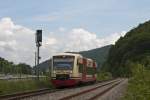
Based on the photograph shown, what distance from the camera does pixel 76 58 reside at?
155 ft

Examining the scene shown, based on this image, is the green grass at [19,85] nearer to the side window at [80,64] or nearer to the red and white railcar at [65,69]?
the red and white railcar at [65,69]

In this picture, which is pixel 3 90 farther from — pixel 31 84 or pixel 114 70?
pixel 114 70

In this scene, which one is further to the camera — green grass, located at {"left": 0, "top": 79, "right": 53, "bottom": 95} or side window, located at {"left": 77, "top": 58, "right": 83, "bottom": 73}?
side window, located at {"left": 77, "top": 58, "right": 83, "bottom": 73}

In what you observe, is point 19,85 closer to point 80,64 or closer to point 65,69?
point 65,69

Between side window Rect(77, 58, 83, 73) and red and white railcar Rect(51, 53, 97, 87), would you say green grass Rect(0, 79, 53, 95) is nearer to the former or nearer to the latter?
red and white railcar Rect(51, 53, 97, 87)

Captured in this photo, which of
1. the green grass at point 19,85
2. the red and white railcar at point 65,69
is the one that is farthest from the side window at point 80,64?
the green grass at point 19,85

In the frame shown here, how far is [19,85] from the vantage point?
4156 cm

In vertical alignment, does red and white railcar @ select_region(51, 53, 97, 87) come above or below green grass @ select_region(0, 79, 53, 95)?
above

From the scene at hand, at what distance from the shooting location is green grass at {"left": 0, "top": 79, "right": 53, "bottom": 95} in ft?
123

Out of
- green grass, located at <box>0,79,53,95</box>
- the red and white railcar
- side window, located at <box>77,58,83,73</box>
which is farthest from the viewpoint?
side window, located at <box>77,58,83,73</box>

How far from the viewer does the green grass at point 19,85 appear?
37.6 metres

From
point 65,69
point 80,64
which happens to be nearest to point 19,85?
point 65,69

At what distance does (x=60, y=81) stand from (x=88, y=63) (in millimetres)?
10982

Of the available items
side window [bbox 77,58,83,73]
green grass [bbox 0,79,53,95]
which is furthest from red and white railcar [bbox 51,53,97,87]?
green grass [bbox 0,79,53,95]
